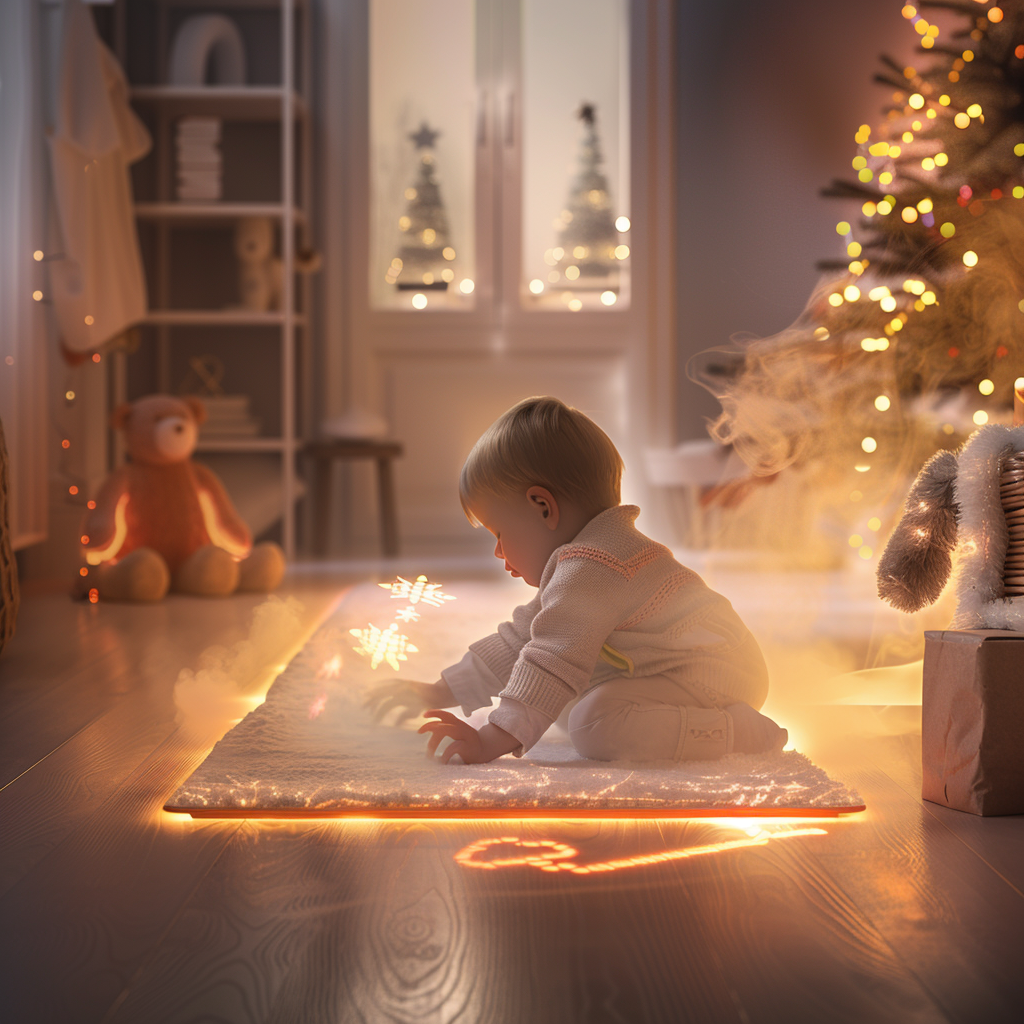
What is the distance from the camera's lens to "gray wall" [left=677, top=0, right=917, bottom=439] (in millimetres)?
1670

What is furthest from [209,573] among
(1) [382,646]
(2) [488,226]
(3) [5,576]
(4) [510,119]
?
(4) [510,119]

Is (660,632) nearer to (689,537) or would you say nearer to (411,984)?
(411,984)

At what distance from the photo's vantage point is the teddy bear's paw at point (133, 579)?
7.29ft

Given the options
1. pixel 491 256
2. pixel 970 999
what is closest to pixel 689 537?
pixel 491 256

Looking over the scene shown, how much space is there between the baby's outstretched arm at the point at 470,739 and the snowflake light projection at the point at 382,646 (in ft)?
1.33

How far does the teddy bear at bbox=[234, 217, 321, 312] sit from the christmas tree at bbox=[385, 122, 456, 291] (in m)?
0.33

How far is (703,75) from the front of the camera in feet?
8.42

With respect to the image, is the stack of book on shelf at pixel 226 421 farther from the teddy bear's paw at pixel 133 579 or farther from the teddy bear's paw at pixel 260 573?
the teddy bear's paw at pixel 133 579

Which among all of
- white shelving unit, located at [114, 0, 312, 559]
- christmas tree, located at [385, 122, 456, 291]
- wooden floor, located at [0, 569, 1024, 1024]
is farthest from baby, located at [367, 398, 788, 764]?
christmas tree, located at [385, 122, 456, 291]

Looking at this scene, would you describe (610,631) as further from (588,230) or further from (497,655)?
(588,230)

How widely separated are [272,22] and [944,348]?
8.29 feet

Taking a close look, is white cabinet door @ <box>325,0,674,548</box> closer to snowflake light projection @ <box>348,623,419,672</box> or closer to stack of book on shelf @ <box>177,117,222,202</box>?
stack of book on shelf @ <box>177,117,222,202</box>

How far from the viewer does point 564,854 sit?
2.51 feet

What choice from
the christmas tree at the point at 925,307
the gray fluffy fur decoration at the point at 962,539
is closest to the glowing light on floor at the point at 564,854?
the gray fluffy fur decoration at the point at 962,539
